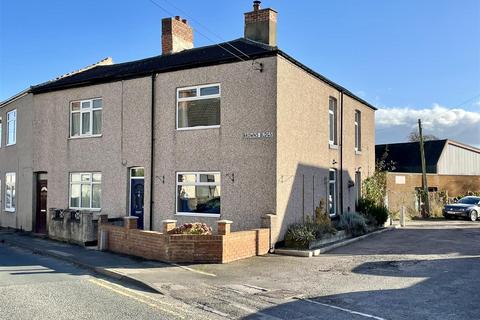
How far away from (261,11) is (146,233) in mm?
8422

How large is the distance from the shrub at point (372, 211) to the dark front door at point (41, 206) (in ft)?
43.8

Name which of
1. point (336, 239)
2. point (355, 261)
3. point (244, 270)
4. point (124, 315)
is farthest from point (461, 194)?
point (124, 315)

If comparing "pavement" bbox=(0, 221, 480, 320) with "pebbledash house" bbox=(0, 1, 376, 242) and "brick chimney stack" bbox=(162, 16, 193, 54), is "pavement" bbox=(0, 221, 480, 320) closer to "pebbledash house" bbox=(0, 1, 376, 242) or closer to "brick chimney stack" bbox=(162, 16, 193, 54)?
"pebbledash house" bbox=(0, 1, 376, 242)

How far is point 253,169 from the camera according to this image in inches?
539

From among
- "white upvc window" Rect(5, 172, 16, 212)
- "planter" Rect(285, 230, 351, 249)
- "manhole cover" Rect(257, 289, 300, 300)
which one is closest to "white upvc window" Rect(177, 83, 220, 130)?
"planter" Rect(285, 230, 351, 249)

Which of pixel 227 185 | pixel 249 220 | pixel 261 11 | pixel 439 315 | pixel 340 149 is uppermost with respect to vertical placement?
pixel 261 11

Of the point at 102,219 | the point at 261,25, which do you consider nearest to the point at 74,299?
the point at 102,219

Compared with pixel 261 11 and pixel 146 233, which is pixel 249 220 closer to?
pixel 146 233

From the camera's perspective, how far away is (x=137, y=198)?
16.3m

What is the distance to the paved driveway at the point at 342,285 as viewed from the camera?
737cm

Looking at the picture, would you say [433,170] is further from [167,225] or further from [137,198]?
[167,225]

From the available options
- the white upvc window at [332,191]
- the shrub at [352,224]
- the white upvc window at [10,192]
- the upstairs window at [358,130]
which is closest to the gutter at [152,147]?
the shrub at [352,224]

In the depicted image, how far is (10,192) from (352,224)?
15588mm

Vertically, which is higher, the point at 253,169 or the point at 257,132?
the point at 257,132
